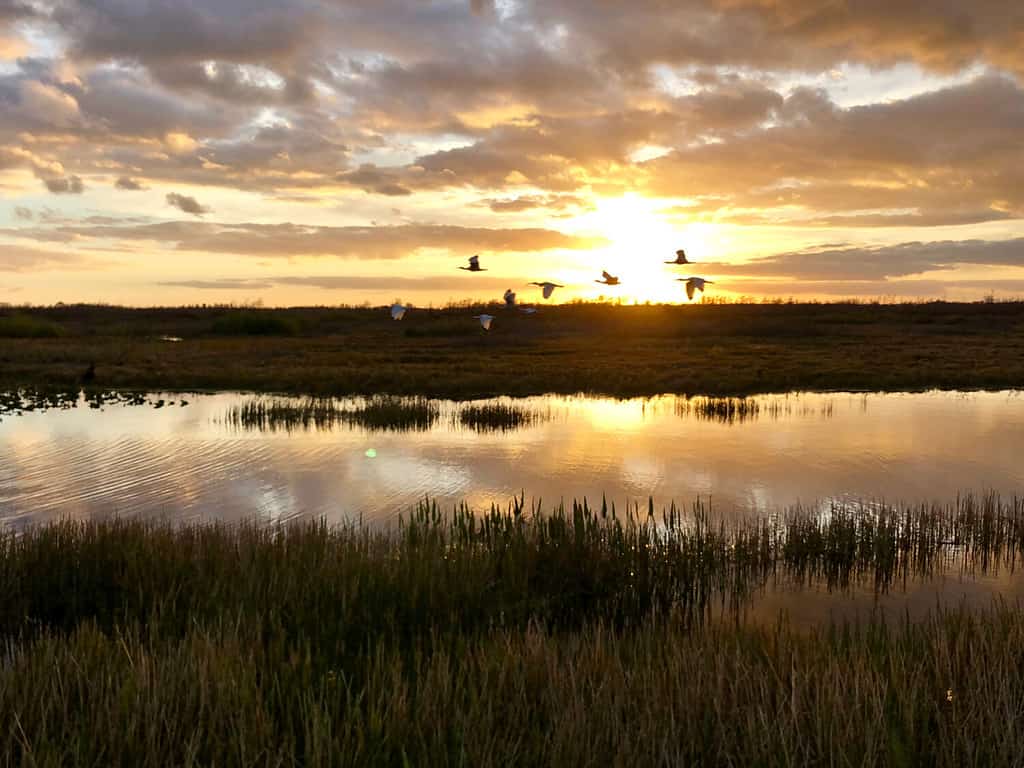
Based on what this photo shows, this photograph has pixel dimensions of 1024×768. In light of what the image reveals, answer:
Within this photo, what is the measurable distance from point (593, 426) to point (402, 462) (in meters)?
7.93

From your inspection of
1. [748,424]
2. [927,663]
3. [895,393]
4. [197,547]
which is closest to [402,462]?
[197,547]

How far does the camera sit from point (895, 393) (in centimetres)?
3391

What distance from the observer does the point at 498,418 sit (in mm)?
25609

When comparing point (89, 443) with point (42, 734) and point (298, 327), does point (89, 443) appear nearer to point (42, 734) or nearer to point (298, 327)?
point (42, 734)

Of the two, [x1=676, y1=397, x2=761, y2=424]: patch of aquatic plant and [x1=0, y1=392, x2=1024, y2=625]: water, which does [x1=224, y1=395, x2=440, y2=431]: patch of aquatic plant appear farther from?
[x1=676, y1=397, x2=761, y2=424]: patch of aquatic plant

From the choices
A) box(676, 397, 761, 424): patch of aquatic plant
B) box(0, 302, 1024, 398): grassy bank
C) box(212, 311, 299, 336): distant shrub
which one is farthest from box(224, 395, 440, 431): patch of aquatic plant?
box(212, 311, 299, 336): distant shrub

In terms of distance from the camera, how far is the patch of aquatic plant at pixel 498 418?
81.5ft

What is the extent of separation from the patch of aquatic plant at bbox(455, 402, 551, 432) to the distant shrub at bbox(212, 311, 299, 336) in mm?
47122

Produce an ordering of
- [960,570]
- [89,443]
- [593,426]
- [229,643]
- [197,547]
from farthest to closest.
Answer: [593,426]
[89,443]
[960,570]
[197,547]
[229,643]

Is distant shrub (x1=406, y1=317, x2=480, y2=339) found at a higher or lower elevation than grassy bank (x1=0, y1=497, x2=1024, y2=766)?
higher

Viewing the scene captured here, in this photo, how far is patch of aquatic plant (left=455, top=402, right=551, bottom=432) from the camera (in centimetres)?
2485

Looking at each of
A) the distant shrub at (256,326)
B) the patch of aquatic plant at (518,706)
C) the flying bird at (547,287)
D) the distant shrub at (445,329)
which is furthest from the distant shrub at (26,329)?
the patch of aquatic plant at (518,706)

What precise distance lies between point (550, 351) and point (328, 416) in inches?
1097

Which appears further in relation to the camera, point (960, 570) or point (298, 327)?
point (298, 327)
